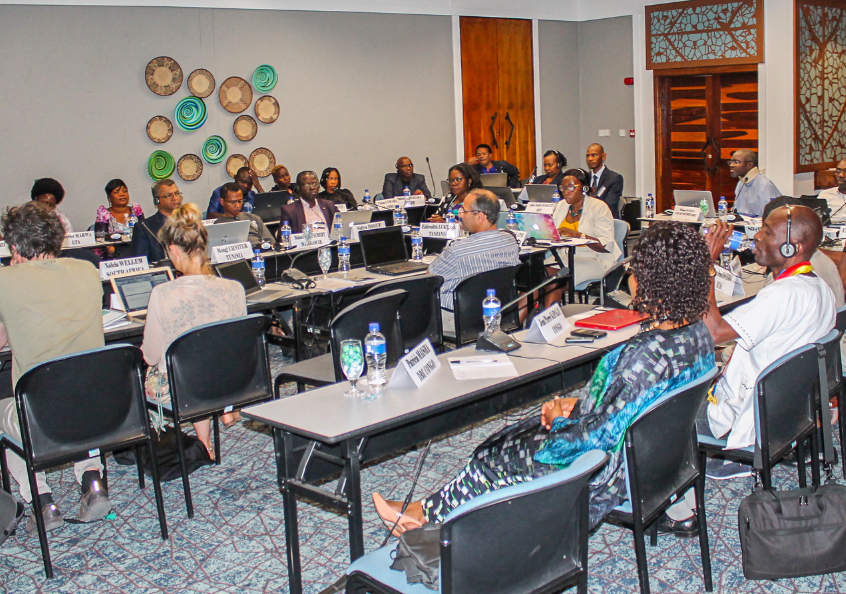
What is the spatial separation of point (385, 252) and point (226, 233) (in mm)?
1020

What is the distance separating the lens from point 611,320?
142 inches

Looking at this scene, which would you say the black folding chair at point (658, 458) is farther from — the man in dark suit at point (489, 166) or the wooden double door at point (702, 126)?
the wooden double door at point (702, 126)

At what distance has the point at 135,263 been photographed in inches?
204

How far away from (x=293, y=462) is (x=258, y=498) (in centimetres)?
107

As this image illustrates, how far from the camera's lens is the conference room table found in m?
2.55

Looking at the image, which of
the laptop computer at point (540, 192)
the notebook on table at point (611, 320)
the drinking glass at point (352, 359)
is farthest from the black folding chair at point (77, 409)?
the laptop computer at point (540, 192)

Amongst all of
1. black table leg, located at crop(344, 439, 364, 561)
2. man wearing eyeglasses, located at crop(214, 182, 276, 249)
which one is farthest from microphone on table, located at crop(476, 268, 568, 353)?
man wearing eyeglasses, located at crop(214, 182, 276, 249)

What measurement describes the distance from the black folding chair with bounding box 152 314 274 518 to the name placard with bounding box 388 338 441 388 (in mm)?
905

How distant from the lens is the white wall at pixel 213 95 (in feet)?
28.7

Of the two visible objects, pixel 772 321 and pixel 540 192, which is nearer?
pixel 772 321

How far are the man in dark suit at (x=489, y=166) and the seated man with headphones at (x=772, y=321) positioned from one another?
7.57 m

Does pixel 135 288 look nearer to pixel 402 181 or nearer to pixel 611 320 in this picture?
pixel 611 320

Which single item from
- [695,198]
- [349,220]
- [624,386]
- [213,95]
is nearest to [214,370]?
[624,386]

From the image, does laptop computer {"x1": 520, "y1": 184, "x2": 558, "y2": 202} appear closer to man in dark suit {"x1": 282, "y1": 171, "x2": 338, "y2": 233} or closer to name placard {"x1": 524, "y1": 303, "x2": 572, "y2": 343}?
man in dark suit {"x1": 282, "y1": 171, "x2": 338, "y2": 233}
